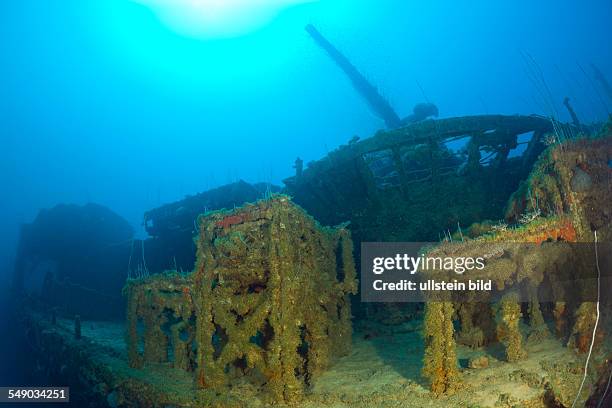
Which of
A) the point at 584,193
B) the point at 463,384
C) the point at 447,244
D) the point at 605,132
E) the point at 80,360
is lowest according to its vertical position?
the point at 80,360

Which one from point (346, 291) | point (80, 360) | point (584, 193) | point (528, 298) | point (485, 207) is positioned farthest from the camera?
point (485, 207)

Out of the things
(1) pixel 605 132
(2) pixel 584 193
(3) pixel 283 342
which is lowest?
(3) pixel 283 342

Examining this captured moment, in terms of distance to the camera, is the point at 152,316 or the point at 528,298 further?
the point at 152,316

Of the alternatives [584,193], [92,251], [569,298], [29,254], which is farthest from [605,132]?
[29,254]

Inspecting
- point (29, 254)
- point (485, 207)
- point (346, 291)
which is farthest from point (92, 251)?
point (485, 207)

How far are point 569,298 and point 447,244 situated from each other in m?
3.33

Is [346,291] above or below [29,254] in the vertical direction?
below

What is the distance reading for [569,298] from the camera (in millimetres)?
7527

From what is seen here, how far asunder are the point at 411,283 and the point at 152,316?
8357 millimetres

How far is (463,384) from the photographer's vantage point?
20.2 ft

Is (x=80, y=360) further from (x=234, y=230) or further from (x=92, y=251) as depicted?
(x=92, y=251)

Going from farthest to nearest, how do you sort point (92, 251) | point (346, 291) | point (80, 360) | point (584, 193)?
1. point (92, 251)
2. point (80, 360)
3. point (346, 291)
4. point (584, 193)

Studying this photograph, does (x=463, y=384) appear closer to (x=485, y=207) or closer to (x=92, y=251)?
(x=485, y=207)

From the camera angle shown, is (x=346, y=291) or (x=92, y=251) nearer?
(x=346, y=291)
